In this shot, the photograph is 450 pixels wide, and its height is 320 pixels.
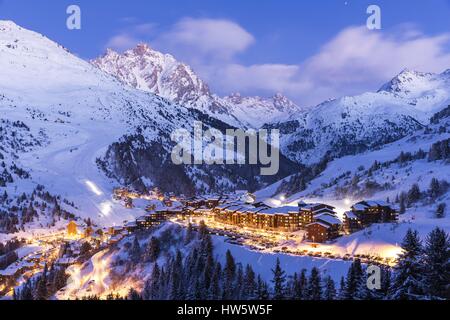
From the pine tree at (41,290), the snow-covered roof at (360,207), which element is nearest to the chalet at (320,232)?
the snow-covered roof at (360,207)

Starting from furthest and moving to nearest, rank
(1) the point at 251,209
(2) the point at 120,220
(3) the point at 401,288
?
(2) the point at 120,220
(1) the point at 251,209
(3) the point at 401,288

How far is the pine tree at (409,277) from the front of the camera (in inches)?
1077

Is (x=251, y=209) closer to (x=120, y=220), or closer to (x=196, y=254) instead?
(x=196, y=254)

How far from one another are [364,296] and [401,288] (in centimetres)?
230

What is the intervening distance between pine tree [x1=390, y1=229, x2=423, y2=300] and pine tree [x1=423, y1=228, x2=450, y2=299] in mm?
644

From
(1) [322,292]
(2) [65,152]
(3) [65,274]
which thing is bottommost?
(3) [65,274]

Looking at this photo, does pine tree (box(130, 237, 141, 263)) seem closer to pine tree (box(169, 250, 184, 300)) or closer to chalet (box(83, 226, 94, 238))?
pine tree (box(169, 250, 184, 300))

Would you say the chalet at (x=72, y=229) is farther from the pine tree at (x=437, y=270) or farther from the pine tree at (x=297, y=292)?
the pine tree at (x=437, y=270)

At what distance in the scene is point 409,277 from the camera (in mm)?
28688

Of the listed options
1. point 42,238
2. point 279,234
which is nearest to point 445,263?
point 279,234

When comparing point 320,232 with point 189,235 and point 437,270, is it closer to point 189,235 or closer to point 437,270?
point 189,235

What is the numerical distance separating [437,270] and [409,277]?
12.3 ft

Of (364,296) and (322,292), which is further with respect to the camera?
(322,292)

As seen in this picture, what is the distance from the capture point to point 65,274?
73.6 meters
